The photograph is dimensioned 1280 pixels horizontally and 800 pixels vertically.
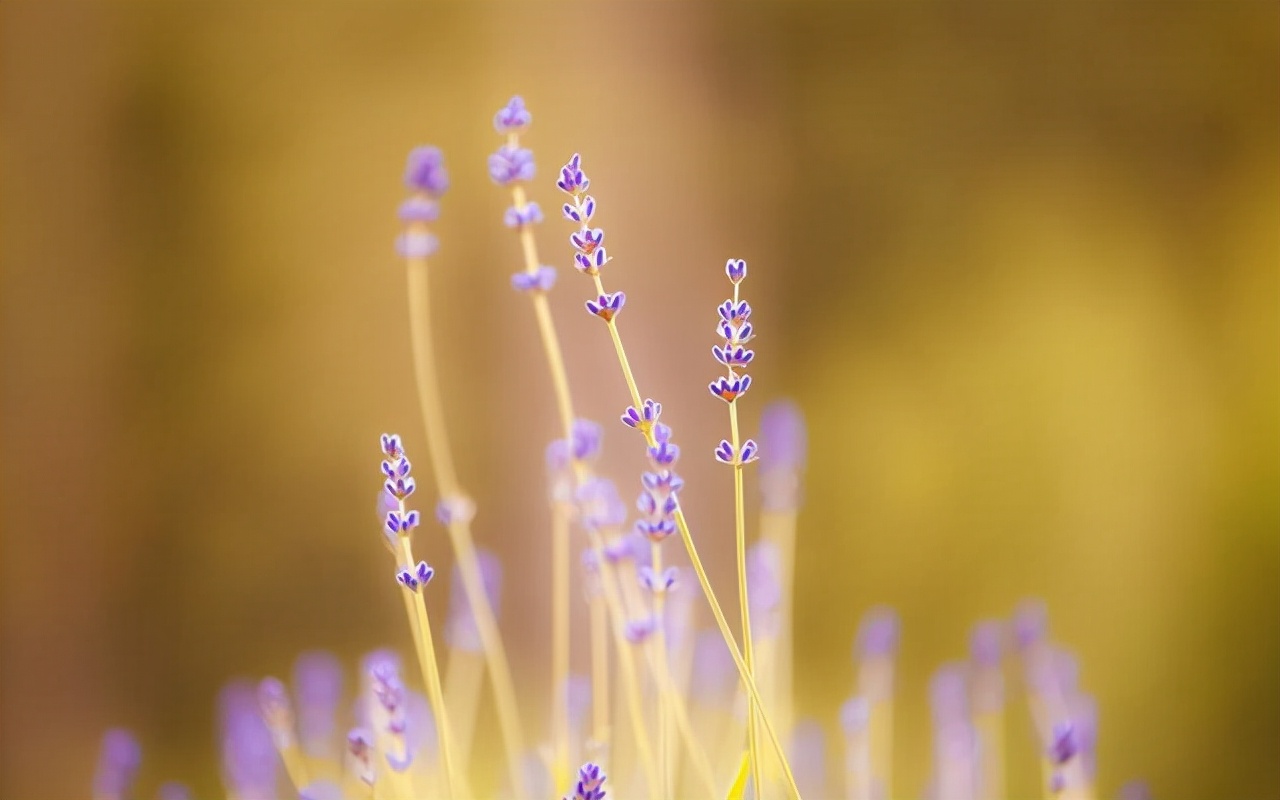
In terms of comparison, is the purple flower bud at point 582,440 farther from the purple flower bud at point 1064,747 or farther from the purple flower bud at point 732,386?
the purple flower bud at point 1064,747

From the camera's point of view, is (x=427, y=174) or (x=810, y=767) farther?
(x=810, y=767)

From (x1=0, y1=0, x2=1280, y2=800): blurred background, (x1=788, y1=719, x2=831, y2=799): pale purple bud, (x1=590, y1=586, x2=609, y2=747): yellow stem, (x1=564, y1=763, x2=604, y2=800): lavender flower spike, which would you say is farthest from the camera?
(x1=0, y1=0, x2=1280, y2=800): blurred background

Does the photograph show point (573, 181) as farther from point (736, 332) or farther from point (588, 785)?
point (588, 785)

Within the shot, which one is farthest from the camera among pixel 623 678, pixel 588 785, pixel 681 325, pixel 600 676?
pixel 681 325

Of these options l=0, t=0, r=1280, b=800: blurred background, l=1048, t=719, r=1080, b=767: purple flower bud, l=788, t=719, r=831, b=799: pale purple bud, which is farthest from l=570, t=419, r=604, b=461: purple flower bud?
l=0, t=0, r=1280, b=800: blurred background

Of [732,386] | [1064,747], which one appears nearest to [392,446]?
[732,386]

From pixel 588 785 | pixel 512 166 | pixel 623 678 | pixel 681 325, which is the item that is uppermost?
pixel 681 325

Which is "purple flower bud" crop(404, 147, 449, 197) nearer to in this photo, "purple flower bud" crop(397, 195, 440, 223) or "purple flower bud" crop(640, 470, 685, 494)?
"purple flower bud" crop(397, 195, 440, 223)
